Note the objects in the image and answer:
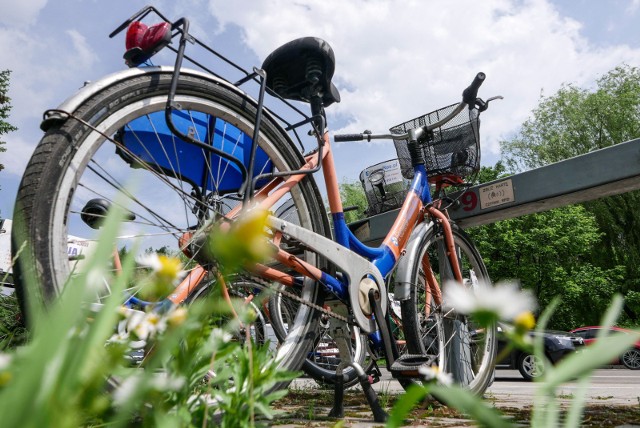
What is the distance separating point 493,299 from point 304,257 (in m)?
2.32

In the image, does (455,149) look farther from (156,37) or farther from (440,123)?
(156,37)

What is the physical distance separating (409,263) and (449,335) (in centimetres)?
67

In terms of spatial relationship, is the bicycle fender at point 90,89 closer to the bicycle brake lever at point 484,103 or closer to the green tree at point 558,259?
the bicycle brake lever at point 484,103

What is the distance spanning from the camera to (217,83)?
221 cm

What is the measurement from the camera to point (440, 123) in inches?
143

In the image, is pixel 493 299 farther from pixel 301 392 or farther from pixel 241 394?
pixel 301 392

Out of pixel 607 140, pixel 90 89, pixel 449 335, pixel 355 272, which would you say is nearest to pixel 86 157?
pixel 90 89

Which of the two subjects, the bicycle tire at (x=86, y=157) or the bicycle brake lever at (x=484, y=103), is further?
the bicycle brake lever at (x=484, y=103)

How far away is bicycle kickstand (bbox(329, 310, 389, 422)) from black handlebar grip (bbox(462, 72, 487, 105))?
179cm

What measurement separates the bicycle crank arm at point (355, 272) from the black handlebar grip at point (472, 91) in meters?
1.45

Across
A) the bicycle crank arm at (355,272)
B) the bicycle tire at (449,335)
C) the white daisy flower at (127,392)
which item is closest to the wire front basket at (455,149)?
the bicycle tire at (449,335)

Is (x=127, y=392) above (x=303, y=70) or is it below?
below

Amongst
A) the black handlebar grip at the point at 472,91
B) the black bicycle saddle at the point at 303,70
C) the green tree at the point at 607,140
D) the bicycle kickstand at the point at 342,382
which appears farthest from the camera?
the green tree at the point at 607,140

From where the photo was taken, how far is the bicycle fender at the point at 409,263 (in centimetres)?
293
